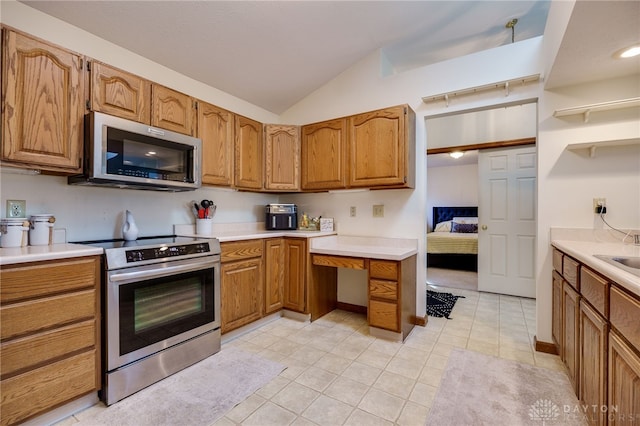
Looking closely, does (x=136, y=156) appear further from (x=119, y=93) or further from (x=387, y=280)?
(x=387, y=280)

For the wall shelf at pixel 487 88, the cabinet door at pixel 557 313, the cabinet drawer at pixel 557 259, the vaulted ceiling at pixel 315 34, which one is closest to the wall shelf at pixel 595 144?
the vaulted ceiling at pixel 315 34

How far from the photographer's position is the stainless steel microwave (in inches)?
70.2

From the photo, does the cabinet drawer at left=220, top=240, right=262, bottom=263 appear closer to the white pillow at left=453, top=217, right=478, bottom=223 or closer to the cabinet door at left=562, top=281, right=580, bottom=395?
the cabinet door at left=562, top=281, right=580, bottom=395

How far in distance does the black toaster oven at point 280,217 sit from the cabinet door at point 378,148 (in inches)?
33.0

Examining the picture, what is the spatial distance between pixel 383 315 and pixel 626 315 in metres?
1.63

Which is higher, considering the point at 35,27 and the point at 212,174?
the point at 35,27

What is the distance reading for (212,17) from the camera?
7.14 ft

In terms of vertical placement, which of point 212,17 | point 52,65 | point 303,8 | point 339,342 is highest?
point 303,8

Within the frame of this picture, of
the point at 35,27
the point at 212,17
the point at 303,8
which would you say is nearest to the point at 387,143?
the point at 303,8

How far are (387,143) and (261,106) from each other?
171 centimetres

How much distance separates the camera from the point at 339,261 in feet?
8.82

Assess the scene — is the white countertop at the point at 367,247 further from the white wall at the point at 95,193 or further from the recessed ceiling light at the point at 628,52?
the recessed ceiling light at the point at 628,52

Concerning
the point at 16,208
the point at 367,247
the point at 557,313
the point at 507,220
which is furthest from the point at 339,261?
the point at 507,220

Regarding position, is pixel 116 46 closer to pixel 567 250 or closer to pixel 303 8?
pixel 303 8
